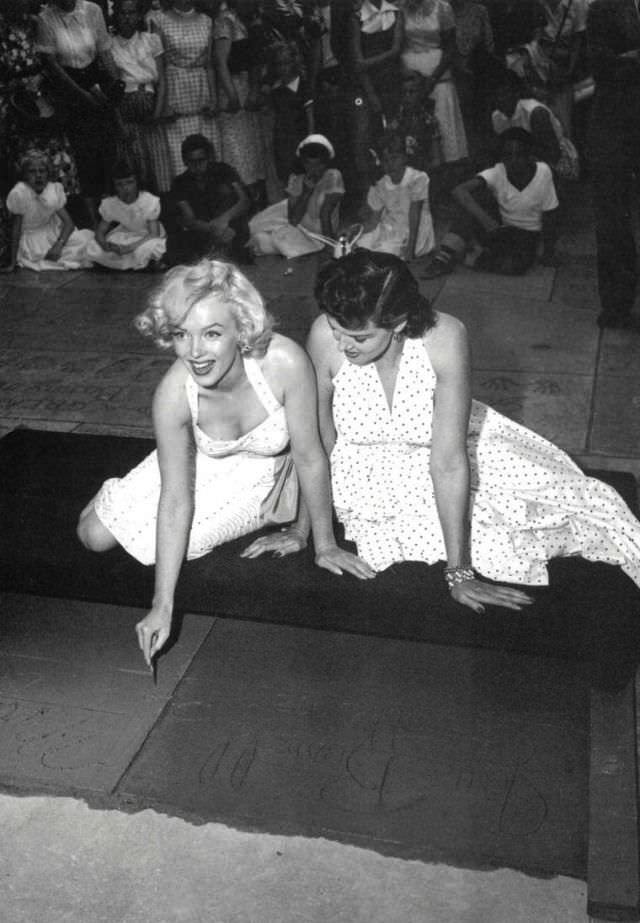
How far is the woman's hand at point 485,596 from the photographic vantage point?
3.17 meters

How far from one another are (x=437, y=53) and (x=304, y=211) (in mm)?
1935

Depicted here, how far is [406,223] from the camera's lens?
875 centimetres

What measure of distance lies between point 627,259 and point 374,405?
367 centimetres

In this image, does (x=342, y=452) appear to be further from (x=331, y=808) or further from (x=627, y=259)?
(x=627, y=259)

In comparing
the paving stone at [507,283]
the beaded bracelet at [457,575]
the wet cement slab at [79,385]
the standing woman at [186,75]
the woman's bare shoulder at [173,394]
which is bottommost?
the wet cement slab at [79,385]

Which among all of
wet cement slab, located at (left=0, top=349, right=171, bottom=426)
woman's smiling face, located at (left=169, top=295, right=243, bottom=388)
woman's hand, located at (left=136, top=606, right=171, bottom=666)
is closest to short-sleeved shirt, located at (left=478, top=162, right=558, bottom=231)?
wet cement slab, located at (left=0, top=349, right=171, bottom=426)

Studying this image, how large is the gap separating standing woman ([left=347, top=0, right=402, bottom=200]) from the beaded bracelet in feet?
22.3

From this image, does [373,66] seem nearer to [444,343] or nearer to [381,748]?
[444,343]

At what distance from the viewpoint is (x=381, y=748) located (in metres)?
3.22

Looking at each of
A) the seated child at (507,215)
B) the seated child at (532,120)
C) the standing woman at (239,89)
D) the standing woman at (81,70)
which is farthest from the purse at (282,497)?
the standing woman at (239,89)

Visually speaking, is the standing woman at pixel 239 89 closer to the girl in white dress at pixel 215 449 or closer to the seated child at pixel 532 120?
the seated child at pixel 532 120

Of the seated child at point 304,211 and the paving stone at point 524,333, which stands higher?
the seated child at point 304,211

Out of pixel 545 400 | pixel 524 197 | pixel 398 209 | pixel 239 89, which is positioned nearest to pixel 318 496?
pixel 545 400

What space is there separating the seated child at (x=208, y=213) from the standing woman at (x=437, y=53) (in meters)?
1.96
